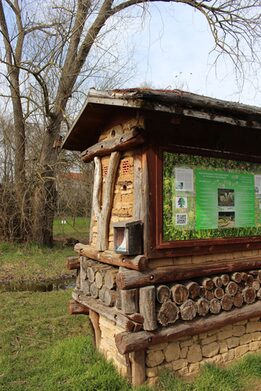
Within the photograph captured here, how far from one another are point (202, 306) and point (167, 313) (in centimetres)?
53

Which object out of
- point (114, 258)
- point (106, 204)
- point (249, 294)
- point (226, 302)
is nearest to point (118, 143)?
point (106, 204)

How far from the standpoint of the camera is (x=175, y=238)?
14.2 feet

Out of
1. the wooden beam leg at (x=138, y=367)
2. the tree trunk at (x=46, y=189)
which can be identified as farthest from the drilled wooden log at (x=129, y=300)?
the tree trunk at (x=46, y=189)

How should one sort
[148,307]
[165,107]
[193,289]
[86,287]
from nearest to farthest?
[165,107]
[148,307]
[193,289]
[86,287]

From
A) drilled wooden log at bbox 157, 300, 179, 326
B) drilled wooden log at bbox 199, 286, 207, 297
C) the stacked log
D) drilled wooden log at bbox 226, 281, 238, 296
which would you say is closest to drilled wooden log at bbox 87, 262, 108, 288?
the stacked log

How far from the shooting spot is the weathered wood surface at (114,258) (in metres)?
3.99

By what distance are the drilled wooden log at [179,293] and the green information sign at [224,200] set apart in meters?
0.77

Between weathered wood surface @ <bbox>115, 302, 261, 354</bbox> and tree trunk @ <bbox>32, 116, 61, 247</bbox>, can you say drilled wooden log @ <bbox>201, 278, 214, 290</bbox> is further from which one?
tree trunk @ <bbox>32, 116, 61, 247</bbox>

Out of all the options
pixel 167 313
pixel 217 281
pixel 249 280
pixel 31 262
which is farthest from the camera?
pixel 31 262

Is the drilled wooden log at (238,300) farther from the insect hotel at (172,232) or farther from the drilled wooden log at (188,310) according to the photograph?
the drilled wooden log at (188,310)

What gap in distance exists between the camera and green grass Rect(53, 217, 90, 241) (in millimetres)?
15750

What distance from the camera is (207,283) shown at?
4547 mm

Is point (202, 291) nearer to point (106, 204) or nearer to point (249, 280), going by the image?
point (249, 280)

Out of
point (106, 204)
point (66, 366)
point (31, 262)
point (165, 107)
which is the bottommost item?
point (66, 366)
